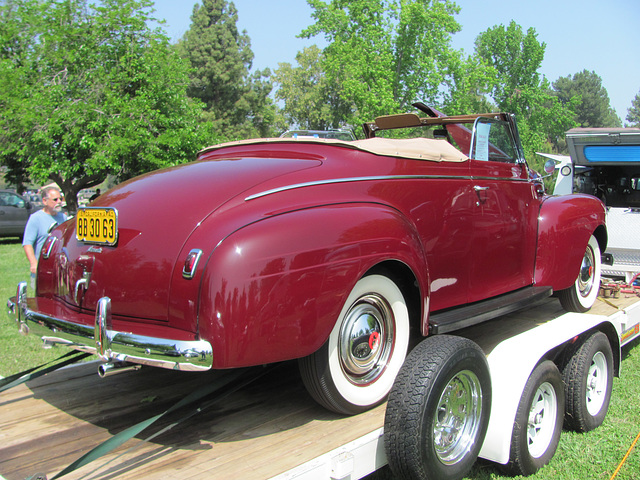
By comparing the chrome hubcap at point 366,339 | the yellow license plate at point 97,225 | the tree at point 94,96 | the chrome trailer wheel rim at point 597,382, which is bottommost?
the chrome trailer wheel rim at point 597,382

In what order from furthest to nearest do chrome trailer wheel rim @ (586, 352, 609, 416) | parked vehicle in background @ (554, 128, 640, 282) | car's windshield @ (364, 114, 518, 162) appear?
1. parked vehicle in background @ (554, 128, 640, 282)
2. car's windshield @ (364, 114, 518, 162)
3. chrome trailer wheel rim @ (586, 352, 609, 416)

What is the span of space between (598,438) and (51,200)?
5.18m

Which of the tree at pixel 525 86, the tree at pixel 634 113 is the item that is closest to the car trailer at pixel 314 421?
the tree at pixel 525 86

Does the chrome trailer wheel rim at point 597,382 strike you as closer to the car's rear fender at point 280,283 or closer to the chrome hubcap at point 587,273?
the chrome hubcap at point 587,273

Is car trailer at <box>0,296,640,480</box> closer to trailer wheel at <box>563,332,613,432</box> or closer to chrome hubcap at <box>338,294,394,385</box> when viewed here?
trailer wheel at <box>563,332,613,432</box>

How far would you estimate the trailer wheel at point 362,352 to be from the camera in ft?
8.16

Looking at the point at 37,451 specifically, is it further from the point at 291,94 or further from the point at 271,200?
the point at 291,94

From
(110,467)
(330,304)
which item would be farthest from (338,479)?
(110,467)

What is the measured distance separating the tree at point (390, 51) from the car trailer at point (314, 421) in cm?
2389

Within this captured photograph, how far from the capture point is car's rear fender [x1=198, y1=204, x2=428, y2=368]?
210cm

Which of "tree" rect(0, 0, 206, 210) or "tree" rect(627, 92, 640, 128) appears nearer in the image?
"tree" rect(0, 0, 206, 210)

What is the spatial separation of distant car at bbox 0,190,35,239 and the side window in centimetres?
1664

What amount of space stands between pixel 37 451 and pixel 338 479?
1.26 m

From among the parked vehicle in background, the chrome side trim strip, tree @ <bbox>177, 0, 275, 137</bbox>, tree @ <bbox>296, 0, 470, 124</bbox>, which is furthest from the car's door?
tree @ <bbox>177, 0, 275, 137</bbox>
